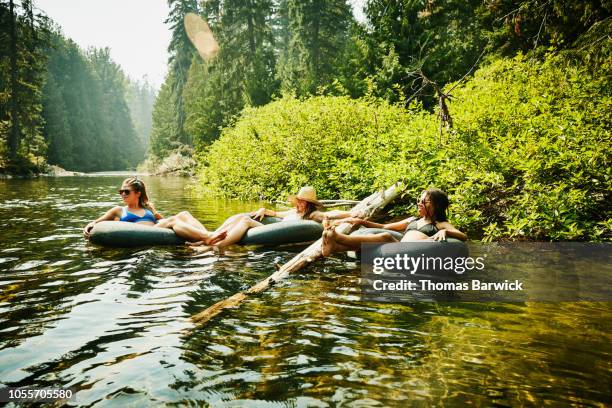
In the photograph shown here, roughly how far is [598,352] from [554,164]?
12.6 feet

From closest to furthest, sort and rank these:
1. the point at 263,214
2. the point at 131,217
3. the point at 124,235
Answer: the point at 124,235 → the point at 131,217 → the point at 263,214

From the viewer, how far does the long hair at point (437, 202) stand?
5.38m

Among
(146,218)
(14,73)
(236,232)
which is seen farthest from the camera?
(14,73)

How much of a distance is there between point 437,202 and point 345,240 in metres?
1.25

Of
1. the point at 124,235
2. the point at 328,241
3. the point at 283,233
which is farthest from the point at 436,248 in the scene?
the point at 124,235

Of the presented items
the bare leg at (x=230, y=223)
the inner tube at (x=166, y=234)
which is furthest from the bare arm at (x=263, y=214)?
the inner tube at (x=166, y=234)

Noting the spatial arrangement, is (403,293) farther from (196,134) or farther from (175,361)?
(196,134)

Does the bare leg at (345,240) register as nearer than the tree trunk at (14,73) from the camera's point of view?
Yes

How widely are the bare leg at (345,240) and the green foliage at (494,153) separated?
1.82 metres

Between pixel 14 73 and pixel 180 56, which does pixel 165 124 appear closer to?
pixel 180 56

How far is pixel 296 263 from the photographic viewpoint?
18.1 ft

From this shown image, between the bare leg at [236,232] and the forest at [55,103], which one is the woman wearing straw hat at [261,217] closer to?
the bare leg at [236,232]

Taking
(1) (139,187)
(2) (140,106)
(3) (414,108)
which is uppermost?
(2) (140,106)

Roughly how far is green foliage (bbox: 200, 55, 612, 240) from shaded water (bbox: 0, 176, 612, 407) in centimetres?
242
